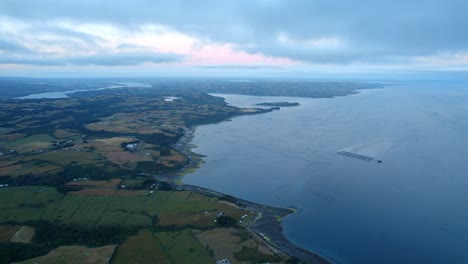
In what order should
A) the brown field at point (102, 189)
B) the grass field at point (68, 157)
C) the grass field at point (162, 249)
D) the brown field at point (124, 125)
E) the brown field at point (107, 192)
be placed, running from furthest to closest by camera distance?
the brown field at point (124, 125) < the grass field at point (68, 157) < the brown field at point (102, 189) < the brown field at point (107, 192) < the grass field at point (162, 249)

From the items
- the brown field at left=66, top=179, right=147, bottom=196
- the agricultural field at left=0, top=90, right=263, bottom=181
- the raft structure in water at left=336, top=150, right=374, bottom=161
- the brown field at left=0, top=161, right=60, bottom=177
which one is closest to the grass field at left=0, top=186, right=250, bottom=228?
the brown field at left=66, top=179, right=147, bottom=196

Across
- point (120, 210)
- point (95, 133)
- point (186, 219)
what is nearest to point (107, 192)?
point (120, 210)

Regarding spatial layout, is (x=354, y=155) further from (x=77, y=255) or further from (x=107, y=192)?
(x=77, y=255)

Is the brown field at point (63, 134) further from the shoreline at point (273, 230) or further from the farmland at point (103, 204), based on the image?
the shoreline at point (273, 230)

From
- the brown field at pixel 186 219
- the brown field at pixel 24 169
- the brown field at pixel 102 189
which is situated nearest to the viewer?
the brown field at pixel 186 219

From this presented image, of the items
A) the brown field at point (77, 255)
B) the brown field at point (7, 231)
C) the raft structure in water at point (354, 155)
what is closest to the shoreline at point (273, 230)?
the brown field at point (77, 255)

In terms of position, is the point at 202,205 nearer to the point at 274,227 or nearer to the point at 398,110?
the point at 274,227

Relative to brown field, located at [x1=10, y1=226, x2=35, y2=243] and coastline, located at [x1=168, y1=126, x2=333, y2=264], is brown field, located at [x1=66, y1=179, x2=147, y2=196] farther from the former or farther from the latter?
brown field, located at [x1=10, y1=226, x2=35, y2=243]
